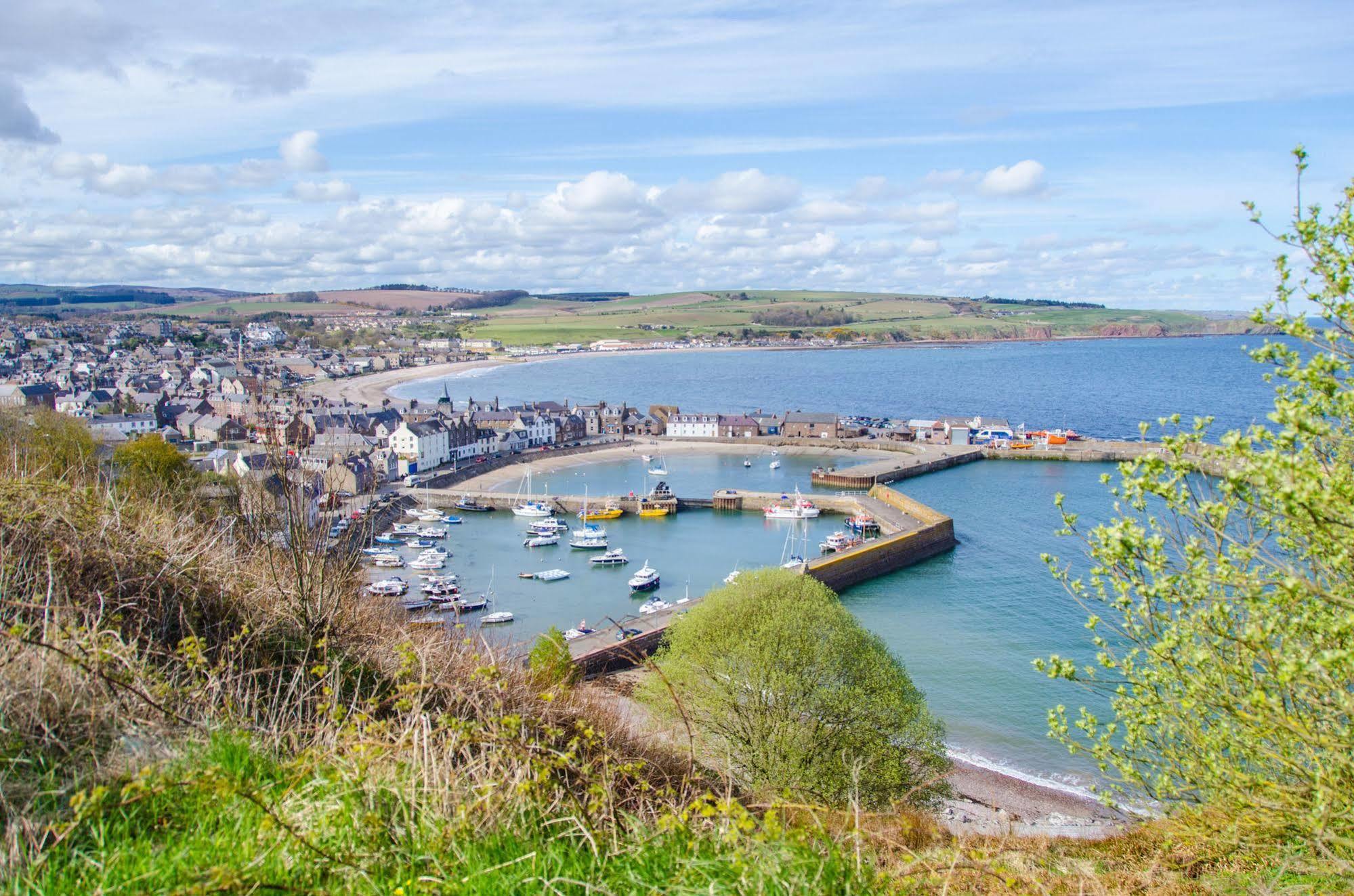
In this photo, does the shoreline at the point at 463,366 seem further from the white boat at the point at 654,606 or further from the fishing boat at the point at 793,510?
the white boat at the point at 654,606

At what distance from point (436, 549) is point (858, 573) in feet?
52.5

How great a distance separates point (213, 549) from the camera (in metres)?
6.30

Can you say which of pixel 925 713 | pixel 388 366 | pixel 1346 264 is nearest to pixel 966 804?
pixel 925 713

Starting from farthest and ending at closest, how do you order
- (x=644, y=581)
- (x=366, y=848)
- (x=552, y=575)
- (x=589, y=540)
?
(x=589, y=540)
(x=552, y=575)
(x=644, y=581)
(x=366, y=848)

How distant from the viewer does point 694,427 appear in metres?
64.2

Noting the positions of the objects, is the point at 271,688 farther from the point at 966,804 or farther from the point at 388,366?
the point at 388,366

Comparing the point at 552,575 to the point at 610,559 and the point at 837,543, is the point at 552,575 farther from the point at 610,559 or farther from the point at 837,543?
the point at 837,543

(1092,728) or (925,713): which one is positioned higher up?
(1092,728)

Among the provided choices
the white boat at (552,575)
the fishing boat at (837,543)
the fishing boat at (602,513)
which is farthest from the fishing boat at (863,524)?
the white boat at (552,575)

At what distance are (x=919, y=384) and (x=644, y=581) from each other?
81.5 meters

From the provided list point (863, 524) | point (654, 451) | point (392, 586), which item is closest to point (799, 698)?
point (392, 586)

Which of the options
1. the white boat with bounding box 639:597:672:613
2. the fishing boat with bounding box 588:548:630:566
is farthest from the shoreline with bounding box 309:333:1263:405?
the white boat with bounding box 639:597:672:613

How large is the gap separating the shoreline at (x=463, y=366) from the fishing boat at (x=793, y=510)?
4400 cm

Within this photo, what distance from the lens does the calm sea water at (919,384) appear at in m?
78.9
